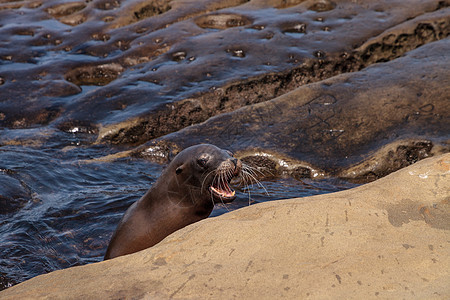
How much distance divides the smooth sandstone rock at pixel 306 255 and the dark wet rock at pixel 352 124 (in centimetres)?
336

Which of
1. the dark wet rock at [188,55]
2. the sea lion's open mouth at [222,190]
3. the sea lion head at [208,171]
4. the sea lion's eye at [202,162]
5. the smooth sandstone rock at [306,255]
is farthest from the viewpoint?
the dark wet rock at [188,55]

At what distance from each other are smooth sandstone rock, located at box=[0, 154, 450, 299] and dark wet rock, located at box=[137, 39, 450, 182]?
3357 millimetres

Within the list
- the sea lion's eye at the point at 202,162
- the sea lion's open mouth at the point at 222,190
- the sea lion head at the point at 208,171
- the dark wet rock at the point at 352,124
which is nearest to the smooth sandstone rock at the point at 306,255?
the sea lion's open mouth at the point at 222,190

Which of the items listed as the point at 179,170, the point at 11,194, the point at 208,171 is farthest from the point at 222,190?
the point at 11,194

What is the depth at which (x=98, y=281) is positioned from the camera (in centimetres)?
303

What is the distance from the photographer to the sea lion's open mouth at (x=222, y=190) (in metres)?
5.24

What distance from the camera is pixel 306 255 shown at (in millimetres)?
2963

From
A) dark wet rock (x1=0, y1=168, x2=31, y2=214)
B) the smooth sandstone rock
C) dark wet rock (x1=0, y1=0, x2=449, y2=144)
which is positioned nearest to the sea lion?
the smooth sandstone rock

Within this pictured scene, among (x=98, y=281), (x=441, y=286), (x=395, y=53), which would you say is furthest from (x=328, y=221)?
(x=395, y=53)

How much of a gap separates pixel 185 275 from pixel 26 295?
0.86 meters

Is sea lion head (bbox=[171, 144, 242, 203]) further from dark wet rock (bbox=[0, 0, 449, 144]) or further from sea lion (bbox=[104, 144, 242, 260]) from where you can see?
dark wet rock (bbox=[0, 0, 449, 144])

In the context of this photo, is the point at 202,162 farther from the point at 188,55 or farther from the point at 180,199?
the point at 188,55

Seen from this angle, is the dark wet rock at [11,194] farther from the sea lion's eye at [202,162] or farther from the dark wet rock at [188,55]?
the sea lion's eye at [202,162]

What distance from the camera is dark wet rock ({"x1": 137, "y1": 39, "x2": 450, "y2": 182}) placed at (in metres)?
6.95
